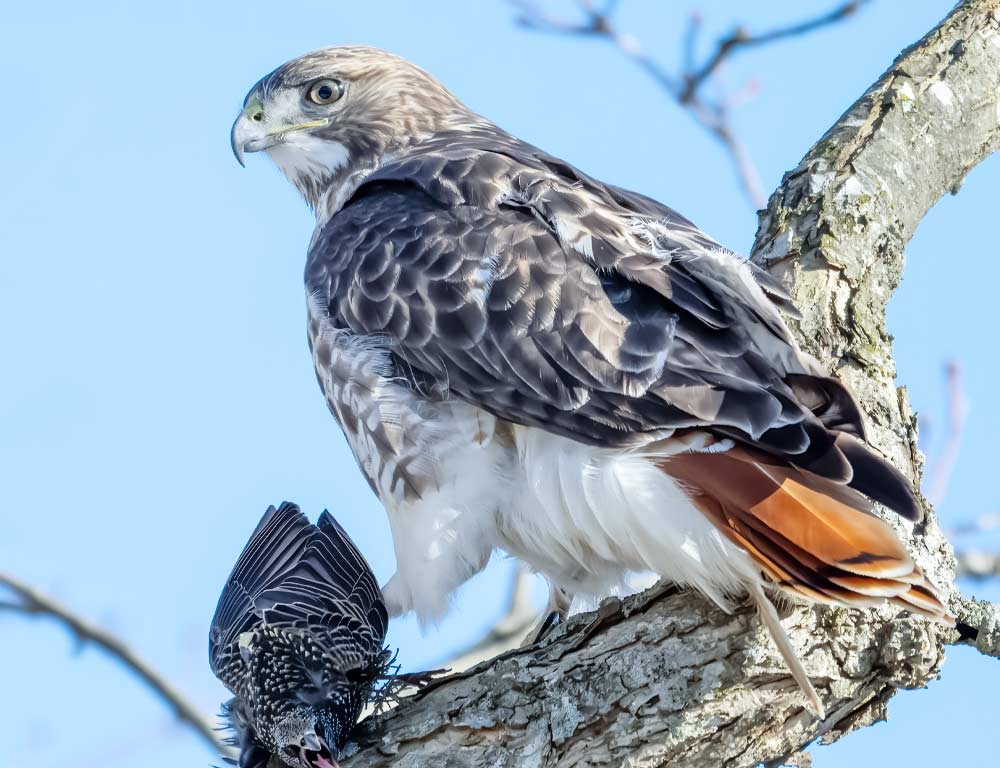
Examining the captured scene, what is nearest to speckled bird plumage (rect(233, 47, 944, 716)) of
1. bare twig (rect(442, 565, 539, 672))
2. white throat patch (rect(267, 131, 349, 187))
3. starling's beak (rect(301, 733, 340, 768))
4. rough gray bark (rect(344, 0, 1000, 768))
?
rough gray bark (rect(344, 0, 1000, 768))

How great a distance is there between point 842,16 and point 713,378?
8.33 ft

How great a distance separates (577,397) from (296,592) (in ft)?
3.35

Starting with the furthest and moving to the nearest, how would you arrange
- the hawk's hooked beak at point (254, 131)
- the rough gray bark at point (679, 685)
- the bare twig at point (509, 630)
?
1. the bare twig at point (509, 630)
2. the hawk's hooked beak at point (254, 131)
3. the rough gray bark at point (679, 685)

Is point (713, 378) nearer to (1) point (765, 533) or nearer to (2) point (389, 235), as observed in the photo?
(1) point (765, 533)

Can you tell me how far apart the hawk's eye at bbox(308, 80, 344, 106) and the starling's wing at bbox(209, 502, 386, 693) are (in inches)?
69.8

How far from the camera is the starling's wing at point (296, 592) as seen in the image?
12.4 ft

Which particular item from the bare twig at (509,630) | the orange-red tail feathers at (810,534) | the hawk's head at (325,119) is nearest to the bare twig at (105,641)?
the bare twig at (509,630)

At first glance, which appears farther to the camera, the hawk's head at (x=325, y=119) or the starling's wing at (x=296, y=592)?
the hawk's head at (x=325, y=119)

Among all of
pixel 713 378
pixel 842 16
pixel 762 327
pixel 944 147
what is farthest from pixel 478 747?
pixel 842 16

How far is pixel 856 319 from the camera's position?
4.20m

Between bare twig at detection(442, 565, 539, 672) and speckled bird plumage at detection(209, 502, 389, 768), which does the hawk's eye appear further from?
bare twig at detection(442, 565, 539, 672)

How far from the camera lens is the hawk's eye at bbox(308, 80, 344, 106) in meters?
5.12

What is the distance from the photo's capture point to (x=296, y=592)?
387 centimetres

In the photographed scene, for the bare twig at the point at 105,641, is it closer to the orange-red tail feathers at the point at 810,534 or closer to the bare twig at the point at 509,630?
the bare twig at the point at 509,630
